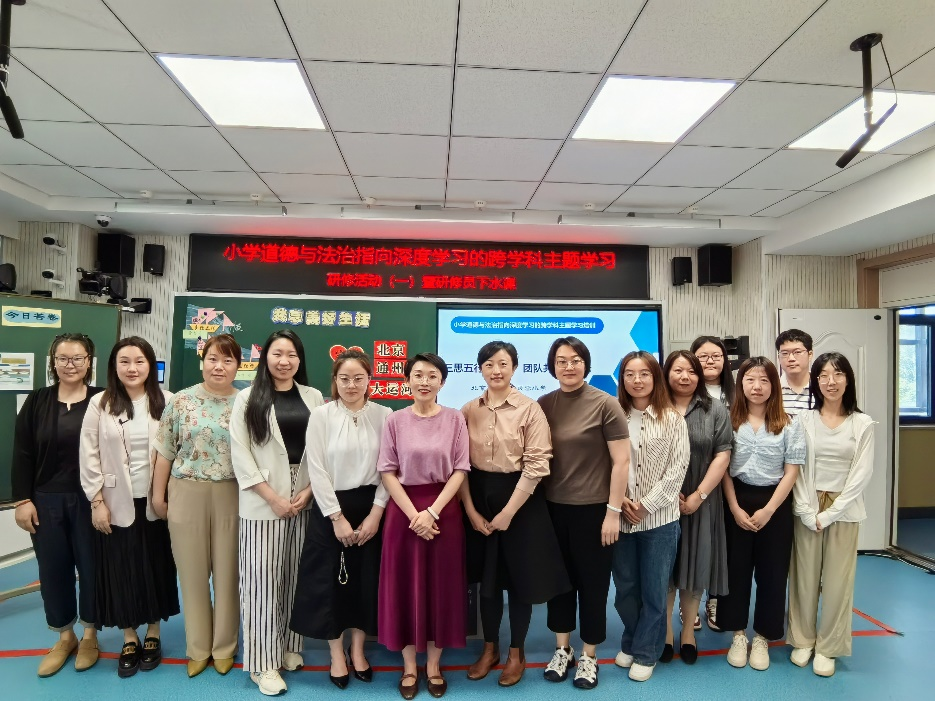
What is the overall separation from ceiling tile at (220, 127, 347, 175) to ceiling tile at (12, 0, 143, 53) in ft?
2.70

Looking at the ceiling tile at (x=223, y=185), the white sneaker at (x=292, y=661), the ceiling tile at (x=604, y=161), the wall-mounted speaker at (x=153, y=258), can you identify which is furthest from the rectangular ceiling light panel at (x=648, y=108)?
the wall-mounted speaker at (x=153, y=258)

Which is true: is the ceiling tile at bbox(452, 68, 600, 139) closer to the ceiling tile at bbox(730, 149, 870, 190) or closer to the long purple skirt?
the ceiling tile at bbox(730, 149, 870, 190)

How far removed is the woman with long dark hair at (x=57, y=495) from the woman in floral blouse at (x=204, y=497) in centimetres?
43

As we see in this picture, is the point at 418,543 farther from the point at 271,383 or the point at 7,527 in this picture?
the point at 7,527

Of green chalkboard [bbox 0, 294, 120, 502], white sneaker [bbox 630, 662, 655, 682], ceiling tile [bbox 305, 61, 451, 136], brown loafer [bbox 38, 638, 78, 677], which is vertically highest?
ceiling tile [bbox 305, 61, 451, 136]

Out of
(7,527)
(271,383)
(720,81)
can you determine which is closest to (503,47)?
(720,81)

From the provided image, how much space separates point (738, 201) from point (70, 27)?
4.39 m

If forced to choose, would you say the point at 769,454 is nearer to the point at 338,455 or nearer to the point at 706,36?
the point at 706,36

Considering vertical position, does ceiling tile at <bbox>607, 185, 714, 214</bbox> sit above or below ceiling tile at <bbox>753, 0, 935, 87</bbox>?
below

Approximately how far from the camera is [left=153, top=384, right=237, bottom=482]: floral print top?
8.19 feet

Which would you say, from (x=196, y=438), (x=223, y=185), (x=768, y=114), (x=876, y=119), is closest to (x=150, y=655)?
(x=196, y=438)

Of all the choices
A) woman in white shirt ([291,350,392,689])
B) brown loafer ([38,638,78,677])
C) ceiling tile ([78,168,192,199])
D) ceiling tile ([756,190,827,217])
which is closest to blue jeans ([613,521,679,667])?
woman in white shirt ([291,350,392,689])

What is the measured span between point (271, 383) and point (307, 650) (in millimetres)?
1477

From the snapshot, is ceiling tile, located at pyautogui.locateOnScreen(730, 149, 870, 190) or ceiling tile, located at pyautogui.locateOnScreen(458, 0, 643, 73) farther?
ceiling tile, located at pyautogui.locateOnScreen(730, 149, 870, 190)
